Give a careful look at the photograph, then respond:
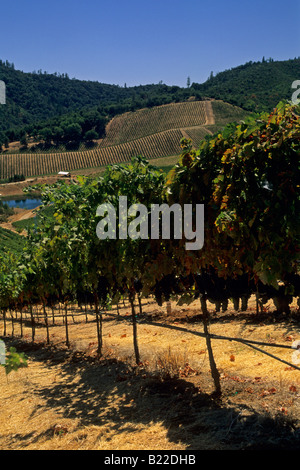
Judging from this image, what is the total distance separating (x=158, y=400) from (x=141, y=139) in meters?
128

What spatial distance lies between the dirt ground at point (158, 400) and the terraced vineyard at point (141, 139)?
101 m

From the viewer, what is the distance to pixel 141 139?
129500 millimetres

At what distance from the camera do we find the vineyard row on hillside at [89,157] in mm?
114938

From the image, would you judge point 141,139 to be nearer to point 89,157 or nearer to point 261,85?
point 89,157

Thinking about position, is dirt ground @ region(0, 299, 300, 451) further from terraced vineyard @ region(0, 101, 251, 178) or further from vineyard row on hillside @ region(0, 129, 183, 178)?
vineyard row on hillside @ region(0, 129, 183, 178)

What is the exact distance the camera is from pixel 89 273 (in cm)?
860

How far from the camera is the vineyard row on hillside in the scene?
114938mm

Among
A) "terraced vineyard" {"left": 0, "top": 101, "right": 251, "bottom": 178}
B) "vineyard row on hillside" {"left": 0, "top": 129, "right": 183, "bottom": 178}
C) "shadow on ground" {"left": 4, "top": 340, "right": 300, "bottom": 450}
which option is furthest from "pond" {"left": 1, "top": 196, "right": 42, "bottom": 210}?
"shadow on ground" {"left": 4, "top": 340, "right": 300, "bottom": 450}

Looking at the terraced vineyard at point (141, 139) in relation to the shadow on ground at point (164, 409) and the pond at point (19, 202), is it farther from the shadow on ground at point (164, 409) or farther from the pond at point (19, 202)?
the shadow on ground at point (164, 409)

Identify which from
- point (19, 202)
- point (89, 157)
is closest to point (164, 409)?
point (19, 202)

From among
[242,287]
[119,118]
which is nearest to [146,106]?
[119,118]

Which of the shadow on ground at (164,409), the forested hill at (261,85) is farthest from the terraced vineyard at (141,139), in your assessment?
the shadow on ground at (164,409)

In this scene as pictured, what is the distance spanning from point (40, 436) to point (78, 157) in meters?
123
